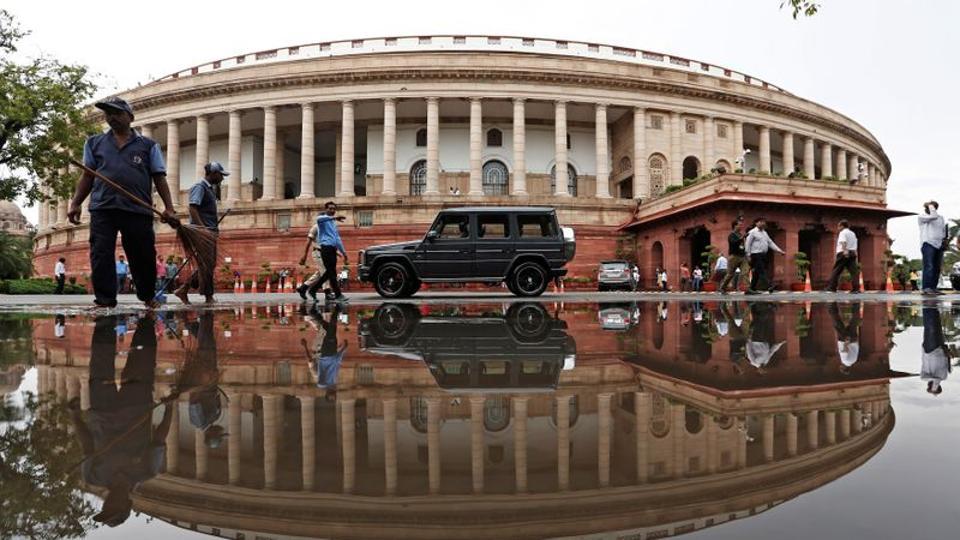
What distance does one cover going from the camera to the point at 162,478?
127cm

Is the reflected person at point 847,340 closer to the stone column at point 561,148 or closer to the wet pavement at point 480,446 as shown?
the wet pavement at point 480,446

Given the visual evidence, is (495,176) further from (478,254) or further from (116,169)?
(116,169)

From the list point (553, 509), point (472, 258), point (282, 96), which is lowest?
point (553, 509)

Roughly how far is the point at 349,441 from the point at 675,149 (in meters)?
39.0

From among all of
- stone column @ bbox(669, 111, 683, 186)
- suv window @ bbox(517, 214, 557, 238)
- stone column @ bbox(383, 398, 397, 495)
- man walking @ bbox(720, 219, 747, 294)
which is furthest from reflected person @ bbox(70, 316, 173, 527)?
stone column @ bbox(669, 111, 683, 186)

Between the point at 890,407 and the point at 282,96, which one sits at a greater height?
Answer: the point at 282,96

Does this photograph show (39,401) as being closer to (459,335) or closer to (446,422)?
(446,422)

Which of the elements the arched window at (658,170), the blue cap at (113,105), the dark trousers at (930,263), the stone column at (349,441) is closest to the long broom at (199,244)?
the blue cap at (113,105)

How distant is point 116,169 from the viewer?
593cm

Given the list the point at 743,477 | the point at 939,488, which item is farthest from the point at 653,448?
the point at 939,488

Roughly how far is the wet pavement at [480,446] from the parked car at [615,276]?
2468 centimetres

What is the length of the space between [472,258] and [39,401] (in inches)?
392

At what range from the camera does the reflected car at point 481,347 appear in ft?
8.02

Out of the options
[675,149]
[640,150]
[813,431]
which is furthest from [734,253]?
[675,149]
